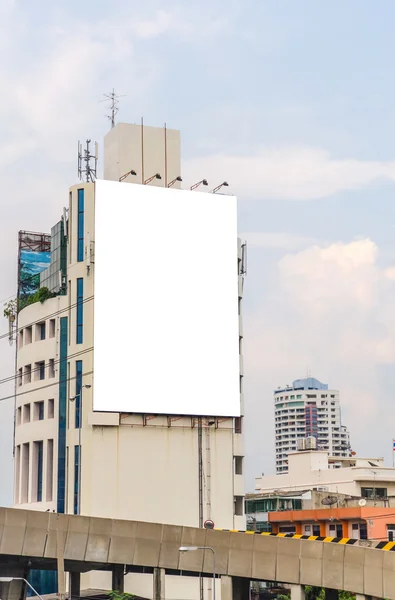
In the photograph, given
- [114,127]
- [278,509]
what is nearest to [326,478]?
[278,509]

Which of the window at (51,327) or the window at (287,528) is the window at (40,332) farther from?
the window at (287,528)

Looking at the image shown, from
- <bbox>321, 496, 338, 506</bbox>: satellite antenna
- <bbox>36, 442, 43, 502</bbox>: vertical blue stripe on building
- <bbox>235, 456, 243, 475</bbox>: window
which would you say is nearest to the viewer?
<bbox>36, 442, 43, 502</bbox>: vertical blue stripe on building

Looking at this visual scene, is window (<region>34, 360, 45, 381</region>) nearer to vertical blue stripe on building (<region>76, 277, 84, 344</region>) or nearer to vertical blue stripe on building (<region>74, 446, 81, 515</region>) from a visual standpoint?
vertical blue stripe on building (<region>76, 277, 84, 344</region>)

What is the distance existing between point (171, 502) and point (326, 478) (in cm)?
2385

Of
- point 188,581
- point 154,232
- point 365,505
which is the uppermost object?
point 154,232

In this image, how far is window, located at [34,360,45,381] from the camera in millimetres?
80738

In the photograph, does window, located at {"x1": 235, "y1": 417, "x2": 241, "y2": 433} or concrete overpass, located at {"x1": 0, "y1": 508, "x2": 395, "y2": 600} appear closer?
concrete overpass, located at {"x1": 0, "y1": 508, "x2": 395, "y2": 600}

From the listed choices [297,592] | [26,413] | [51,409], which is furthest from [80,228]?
[297,592]

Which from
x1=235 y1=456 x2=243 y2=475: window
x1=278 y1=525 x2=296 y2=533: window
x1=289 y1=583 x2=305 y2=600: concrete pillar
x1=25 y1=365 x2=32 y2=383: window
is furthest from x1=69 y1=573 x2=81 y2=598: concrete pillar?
x1=278 y1=525 x2=296 y2=533: window

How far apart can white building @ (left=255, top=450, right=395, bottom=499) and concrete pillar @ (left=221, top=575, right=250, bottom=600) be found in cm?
3005

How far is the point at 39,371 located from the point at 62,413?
5384 millimetres

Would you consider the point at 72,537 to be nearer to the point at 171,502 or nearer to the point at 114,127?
the point at 171,502

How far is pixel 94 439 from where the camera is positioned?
74.5 m

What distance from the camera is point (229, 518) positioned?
254ft
